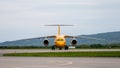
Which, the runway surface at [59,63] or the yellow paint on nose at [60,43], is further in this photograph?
the yellow paint on nose at [60,43]

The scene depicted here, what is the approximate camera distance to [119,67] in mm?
20094

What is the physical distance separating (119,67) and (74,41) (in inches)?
1694

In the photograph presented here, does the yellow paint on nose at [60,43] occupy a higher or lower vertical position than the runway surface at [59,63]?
lower

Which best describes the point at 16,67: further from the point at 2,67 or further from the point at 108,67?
the point at 108,67

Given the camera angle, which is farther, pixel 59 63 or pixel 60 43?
pixel 60 43

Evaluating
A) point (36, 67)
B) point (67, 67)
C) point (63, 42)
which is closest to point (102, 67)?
point (67, 67)

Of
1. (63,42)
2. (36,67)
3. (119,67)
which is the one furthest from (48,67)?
(63,42)

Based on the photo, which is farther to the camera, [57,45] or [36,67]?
[57,45]

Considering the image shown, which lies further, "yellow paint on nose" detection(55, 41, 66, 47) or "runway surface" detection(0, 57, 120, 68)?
"yellow paint on nose" detection(55, 41, 66, 47)

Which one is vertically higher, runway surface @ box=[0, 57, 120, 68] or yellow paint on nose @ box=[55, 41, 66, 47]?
runway surface @ box=[0, 57, 120, 68]

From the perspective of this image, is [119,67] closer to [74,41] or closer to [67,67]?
[67,67]

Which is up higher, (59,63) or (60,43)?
(59,63)

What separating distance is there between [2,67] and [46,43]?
141 feet

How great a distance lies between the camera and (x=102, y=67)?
66.4 feet
